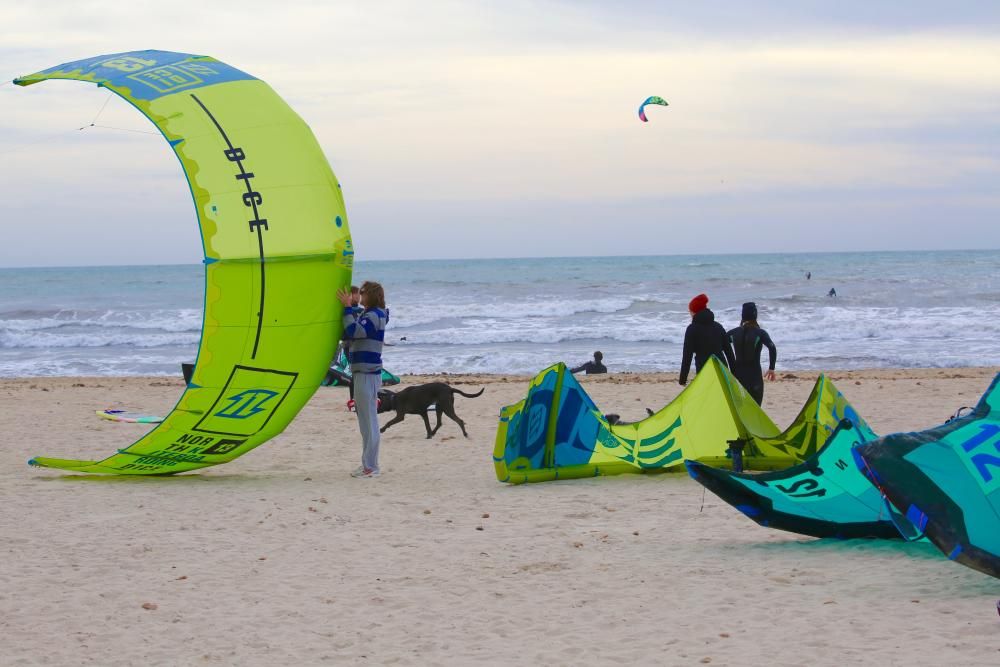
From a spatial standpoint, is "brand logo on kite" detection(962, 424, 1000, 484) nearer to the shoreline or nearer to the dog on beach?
the dog on beach

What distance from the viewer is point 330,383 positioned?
624 inches

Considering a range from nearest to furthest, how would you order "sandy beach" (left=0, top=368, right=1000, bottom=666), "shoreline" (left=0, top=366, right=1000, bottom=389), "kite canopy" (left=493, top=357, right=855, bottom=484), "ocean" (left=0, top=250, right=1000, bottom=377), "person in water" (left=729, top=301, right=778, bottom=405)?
"sandy beach" (left=0, top=368, right=1000, bottom=666) → "kite canopy" (left=493, top=357, right=855, bottom=484) → "person in water" (left=729, top=301, right=778, bottom=405) → "shoreline" (left=0, top=366, right=1000, bottom=389) → "ocean" (left=0, top=250, right=1000, bottom=377)

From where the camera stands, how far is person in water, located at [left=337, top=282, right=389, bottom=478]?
8164 millimetres

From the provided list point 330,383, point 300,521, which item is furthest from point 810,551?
point 330,383

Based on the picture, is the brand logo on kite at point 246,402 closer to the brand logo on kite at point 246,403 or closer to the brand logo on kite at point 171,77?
the brand logo on kite at point 246,403

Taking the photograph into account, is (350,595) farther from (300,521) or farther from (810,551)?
(810,551)

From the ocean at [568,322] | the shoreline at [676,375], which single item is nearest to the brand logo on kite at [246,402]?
the shoreline at [676,375]

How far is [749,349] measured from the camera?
955 centimetres

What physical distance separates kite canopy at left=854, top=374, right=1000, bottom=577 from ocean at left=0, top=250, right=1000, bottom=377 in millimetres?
16459

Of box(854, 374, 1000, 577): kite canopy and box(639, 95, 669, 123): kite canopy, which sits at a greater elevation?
box(639, 95, 669, 123): kite canopy

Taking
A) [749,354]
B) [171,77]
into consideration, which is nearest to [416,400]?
[749,354]

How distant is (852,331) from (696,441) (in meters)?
21.8

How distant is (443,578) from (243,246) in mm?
3232

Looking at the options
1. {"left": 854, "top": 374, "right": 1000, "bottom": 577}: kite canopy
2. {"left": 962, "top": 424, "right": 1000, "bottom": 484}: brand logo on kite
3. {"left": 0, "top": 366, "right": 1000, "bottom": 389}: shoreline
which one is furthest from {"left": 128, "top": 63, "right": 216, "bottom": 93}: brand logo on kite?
{"left": 0, "top": 366, "right": 1000, "bottom": 389}: shoreline
